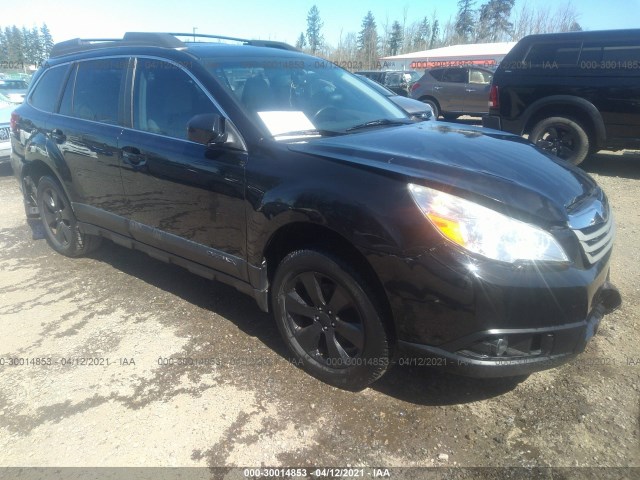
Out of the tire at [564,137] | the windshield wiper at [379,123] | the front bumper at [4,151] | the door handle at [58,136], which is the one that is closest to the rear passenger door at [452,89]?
the tire at [564,137]

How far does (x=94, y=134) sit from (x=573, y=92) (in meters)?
6.74

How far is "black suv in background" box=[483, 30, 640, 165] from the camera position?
6.93 metres

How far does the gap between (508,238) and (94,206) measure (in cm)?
328

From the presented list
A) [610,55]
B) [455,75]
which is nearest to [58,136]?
[610,55]

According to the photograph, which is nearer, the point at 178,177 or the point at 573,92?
the point at 178,177

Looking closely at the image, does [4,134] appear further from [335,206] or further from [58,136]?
[335,206]

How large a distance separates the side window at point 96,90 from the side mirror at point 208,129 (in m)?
1.23

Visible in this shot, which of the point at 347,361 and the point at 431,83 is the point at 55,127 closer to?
the point at 347,361

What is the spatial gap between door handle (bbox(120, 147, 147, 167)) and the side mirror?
754mm

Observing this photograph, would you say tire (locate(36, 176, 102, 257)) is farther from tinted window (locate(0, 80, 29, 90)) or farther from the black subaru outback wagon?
tinted window (locate(0, 80, 29, 90))

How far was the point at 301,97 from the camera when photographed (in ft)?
10.6

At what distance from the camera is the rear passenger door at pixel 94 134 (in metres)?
3.65

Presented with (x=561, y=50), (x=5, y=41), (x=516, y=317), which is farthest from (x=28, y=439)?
(x=5, y=41)

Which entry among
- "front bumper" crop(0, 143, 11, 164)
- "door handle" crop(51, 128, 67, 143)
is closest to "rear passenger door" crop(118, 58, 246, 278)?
"door handle" crop(51, 128, 67, 143)
